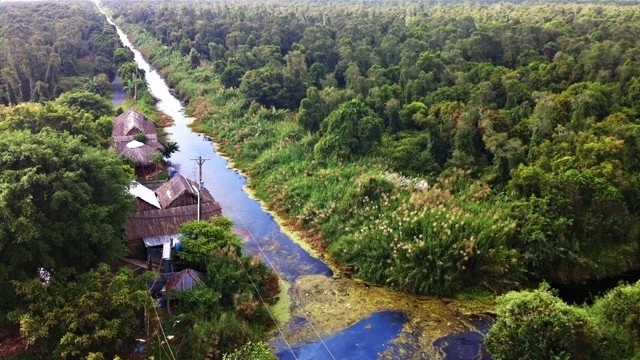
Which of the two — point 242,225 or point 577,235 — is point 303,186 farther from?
point 577,235

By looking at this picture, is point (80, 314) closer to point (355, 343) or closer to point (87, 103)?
point (355, 343)

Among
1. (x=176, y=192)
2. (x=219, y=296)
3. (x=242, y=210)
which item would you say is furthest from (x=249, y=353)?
(x=242, y=210)

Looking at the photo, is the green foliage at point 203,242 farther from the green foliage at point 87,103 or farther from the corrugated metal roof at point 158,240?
the green foliage at point 87,103

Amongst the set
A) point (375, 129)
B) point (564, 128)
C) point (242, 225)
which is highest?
point (564, 128)

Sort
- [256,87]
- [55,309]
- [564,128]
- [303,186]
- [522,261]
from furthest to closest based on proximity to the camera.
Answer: [256,87]
[303,186]
[564,128]
[522,261]
[55,309]

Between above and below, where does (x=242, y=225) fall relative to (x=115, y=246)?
below

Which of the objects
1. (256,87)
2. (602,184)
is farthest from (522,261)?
(256,87)

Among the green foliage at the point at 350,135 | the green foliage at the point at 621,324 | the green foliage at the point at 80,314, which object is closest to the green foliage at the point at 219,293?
the green foliage at the point at 80,314
